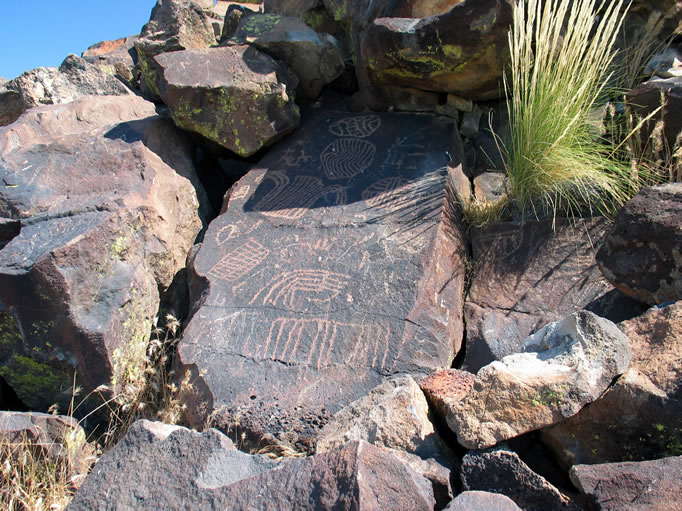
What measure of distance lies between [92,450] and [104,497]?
92 centimetres

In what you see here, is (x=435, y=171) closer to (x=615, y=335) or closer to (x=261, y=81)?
(x=261, y=81)

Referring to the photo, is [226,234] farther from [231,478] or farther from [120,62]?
[120,62]

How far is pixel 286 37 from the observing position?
14.1ft

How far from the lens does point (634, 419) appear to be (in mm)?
1856

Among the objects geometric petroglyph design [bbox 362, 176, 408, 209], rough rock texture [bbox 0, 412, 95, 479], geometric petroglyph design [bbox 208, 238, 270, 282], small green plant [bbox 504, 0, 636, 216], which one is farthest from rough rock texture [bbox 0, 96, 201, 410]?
small green plant [bbox 504, 0, 636, 216]

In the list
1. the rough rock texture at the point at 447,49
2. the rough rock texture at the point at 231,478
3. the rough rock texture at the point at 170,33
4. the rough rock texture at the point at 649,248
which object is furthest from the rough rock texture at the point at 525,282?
the rough rock texture at the point at 170,33

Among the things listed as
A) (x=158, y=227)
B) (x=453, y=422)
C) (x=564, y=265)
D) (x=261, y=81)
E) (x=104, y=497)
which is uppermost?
(x=261, y=81)

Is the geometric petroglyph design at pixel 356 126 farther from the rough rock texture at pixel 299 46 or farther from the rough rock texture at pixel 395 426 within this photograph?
the rough rock texture at pixel 395 426

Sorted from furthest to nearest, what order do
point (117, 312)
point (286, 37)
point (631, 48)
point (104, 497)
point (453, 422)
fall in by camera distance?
point (286, 37)
point (631, 48)
point (117, 312)
point (453, 422)
point (104, 497)

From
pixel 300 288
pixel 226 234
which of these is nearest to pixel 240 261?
pixel 226 234

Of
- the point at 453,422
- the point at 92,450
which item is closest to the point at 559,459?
the point at 453,422

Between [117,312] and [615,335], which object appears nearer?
[615,335]

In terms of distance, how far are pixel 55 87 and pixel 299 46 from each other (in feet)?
6.18

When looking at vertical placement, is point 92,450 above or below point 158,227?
below
